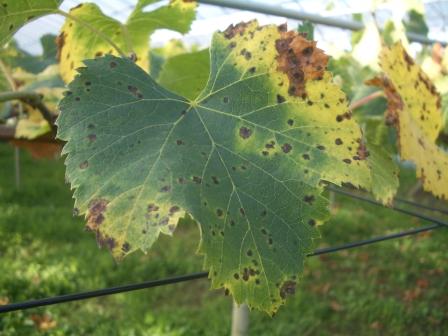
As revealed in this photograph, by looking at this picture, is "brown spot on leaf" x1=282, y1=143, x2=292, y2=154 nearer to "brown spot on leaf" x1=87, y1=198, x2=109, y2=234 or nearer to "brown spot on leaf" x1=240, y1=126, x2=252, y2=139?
"brown spot on leaf" x1=240, y1=126, x2=252, y2=139

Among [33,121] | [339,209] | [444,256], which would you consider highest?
[33,121]

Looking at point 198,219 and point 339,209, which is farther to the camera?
point 339,209

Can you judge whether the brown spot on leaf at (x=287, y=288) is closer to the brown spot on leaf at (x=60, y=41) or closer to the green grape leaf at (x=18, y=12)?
the green grape leaf at (x=18, y=12)

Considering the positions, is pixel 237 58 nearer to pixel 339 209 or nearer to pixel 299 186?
pixel 299 186

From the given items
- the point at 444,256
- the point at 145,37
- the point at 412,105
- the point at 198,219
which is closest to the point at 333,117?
the point at 198,219

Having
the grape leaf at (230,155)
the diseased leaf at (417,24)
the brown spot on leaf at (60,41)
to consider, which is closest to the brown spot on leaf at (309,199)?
the grape leaf at (230,155)

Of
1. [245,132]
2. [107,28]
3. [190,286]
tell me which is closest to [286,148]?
[245,132]

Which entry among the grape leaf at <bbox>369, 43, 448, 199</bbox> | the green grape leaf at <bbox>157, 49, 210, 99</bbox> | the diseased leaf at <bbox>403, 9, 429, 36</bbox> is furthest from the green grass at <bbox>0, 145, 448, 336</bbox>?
the grape leaf at <bbox>369, 43, 448, 199</bbox>

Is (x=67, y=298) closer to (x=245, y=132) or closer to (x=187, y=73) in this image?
(x=245, y=132)
